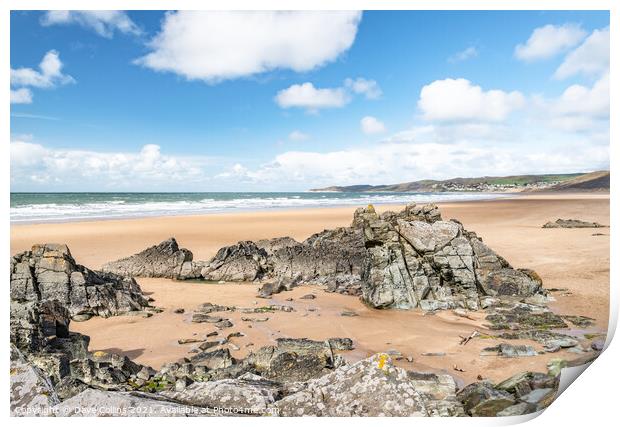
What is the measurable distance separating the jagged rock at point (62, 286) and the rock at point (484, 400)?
23.2ft

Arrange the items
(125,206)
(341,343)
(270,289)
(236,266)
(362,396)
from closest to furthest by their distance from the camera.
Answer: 1. (362,396)
2. (341,343)
3. (270,289)
4. (236,266)
5. (125,206)

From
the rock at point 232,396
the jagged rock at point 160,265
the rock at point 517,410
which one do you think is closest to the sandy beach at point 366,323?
the jagged rock at point 160,265

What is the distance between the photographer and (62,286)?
26.2 ft

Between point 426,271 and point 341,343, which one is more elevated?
point 426,271

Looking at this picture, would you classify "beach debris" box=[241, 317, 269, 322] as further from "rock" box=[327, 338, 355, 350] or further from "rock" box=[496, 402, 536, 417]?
"rock" box=[496, 402, 536, 417]

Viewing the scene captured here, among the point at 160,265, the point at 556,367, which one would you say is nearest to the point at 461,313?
the point at 556,367

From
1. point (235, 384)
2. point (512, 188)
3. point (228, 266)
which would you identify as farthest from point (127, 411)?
point (512, 188)

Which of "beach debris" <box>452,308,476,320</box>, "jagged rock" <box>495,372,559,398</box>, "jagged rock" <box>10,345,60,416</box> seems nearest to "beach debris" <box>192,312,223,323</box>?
"jagged rock" <box>10,345,60,416</box>

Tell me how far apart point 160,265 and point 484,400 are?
1130cm

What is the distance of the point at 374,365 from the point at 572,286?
8089mm

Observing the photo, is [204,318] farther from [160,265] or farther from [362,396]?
[160,265]

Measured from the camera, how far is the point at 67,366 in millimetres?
4344

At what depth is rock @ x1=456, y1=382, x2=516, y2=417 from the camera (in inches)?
141
